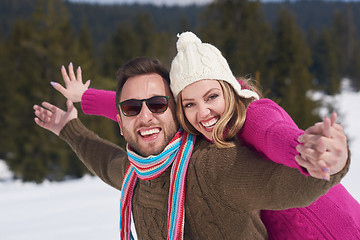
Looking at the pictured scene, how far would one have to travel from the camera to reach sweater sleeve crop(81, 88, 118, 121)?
3029 millimetres

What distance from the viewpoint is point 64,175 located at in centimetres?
1650

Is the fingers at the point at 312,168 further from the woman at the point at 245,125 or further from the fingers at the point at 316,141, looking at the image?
the woman at the point at 245,125

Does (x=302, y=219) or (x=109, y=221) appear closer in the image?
(x=302, y=219)

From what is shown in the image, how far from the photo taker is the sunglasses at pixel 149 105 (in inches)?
83.1

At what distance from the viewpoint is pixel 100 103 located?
3098 mm

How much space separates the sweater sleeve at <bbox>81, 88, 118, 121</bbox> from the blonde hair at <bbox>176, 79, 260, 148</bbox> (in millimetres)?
1013

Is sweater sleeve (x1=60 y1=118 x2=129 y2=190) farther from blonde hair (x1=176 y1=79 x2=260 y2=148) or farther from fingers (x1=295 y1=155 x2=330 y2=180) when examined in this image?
fingers (x1=295 y1=155 x2=330 y2=180)

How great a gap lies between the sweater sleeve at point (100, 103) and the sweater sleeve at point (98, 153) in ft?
0.62

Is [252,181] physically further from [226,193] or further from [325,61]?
[325,61]

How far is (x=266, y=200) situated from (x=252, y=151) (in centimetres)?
24

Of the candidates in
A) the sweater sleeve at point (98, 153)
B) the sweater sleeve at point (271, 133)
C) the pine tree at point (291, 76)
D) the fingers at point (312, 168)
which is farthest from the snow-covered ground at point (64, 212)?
the pine tree at point (291, 76)

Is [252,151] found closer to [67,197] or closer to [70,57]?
[67,197]

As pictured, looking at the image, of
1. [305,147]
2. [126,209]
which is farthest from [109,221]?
[305,147]

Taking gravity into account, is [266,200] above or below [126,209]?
above
